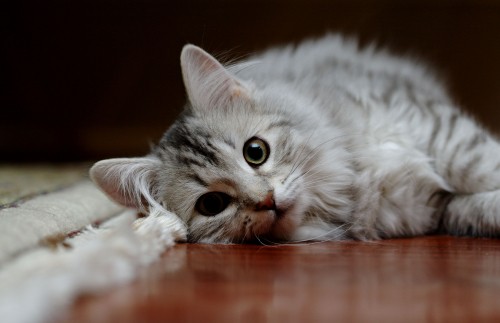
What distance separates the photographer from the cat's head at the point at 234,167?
123 centimetres

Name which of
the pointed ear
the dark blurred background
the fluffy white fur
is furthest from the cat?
the dark blurred background

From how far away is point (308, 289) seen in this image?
0.79m

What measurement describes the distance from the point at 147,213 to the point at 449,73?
235 centimetres

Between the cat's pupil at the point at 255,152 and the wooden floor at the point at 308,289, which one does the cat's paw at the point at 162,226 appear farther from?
the cat's pupil at the point at 255,152

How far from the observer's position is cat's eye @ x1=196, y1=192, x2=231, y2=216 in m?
1.27

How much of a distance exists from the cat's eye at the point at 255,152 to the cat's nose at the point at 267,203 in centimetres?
12

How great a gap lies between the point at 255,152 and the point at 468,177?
0.59 m

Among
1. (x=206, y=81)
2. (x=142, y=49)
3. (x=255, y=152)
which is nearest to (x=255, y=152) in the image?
(x=255, y=152)

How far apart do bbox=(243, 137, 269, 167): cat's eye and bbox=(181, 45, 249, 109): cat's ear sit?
0.58ft

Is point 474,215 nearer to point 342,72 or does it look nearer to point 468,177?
point 468,177

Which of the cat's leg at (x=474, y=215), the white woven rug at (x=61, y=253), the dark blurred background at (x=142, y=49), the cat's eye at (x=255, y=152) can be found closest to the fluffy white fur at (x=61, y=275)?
the white woven rug at (x=61, y=253)

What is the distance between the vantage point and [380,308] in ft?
2.29

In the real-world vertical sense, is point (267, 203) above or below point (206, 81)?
below

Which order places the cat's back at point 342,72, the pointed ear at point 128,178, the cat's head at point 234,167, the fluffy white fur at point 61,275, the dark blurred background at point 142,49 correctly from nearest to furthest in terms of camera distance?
the fluffy white fur at point 61,275 < the cat's head at point 234,167 < the pointed ear at point 128,178 < the cat's back at point 342,72 < the dark blurred background at point 142,49
